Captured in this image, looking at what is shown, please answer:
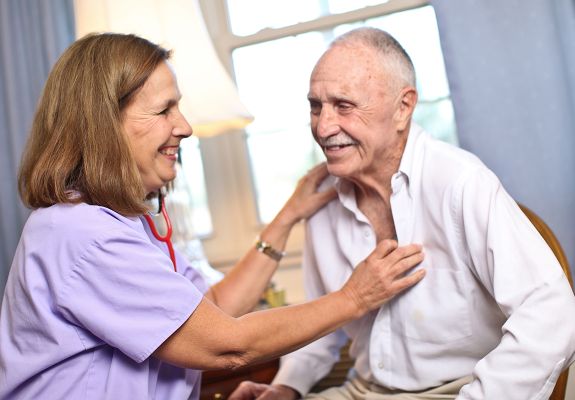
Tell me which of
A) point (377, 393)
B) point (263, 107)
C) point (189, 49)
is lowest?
point (377, 393)

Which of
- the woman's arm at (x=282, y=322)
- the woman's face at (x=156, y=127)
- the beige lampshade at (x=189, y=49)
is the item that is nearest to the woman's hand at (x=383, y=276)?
the woman's arm at (x=282, y=322)

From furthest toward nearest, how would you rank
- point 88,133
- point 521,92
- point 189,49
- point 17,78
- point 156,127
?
point 17,78 → point 189,49 → point 521,92 → point 156,127 → point 88,133

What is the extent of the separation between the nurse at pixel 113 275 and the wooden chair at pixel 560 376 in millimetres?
300

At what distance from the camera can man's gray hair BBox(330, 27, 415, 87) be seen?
158cm

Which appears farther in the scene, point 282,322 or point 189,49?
point 189,49

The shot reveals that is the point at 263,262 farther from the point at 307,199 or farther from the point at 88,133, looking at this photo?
the point at 88,133

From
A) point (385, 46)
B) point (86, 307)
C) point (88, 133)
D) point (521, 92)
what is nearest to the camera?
point (86, 307)

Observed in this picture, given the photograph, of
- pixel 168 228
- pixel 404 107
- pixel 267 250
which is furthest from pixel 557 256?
pixel 168 228

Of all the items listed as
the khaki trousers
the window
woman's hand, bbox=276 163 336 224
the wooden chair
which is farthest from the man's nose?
the window

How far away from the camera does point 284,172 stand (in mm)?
2660

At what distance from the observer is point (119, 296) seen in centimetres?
125

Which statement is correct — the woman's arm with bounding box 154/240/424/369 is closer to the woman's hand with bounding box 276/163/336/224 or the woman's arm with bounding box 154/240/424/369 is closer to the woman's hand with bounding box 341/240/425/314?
the woman's hand with bounding box 341/240/425/314

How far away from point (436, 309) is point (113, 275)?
0.72m

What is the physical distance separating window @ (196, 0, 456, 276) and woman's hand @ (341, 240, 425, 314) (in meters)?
1.06
